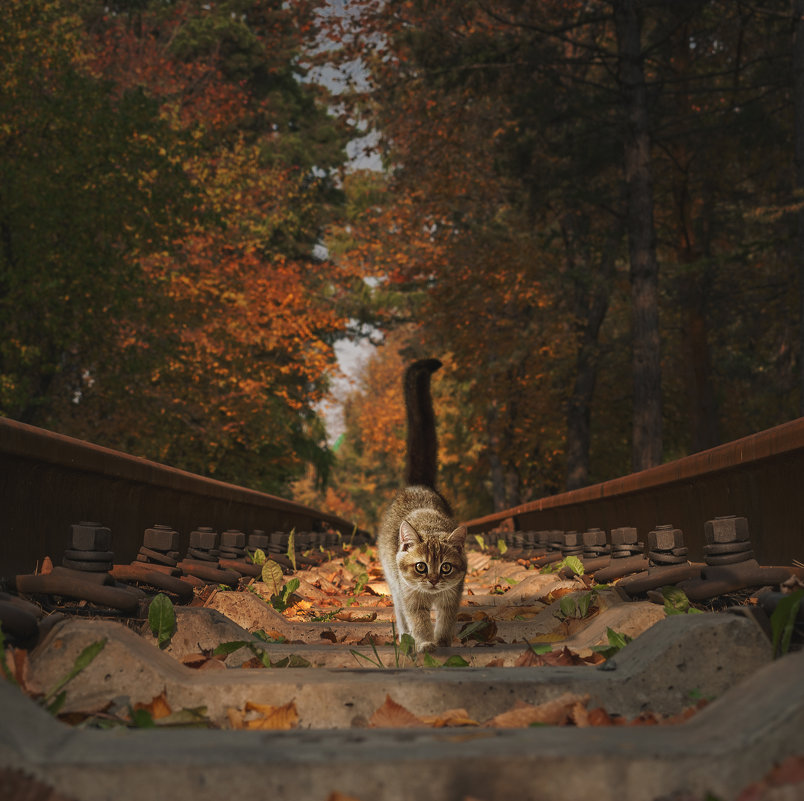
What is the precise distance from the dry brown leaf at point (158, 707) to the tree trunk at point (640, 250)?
1495 centimetres

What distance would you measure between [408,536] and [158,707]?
2.32m

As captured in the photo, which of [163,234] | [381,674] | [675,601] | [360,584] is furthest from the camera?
[163,234]

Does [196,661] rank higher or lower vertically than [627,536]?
lower

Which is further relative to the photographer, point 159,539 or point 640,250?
point 640,250

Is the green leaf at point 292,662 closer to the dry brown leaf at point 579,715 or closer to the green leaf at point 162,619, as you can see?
the green leaf at point 162,619

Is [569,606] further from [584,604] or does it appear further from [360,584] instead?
[360,584]

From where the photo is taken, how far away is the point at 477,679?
112 inches

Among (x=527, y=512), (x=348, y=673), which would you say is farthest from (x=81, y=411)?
(x=348, y=673)

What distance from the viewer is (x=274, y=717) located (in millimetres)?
2660

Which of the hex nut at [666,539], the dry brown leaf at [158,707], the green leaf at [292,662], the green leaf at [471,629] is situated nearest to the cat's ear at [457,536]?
the green leaf at [471,629]

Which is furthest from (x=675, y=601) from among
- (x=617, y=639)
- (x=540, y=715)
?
(x=540, y=715)

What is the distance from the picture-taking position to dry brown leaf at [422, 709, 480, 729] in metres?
2.64

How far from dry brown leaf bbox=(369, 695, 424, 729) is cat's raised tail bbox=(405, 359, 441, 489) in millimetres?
4566

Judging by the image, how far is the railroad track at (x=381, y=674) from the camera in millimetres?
1820
